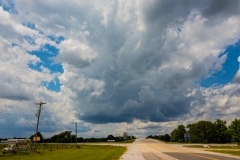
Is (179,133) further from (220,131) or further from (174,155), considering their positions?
(174,155)

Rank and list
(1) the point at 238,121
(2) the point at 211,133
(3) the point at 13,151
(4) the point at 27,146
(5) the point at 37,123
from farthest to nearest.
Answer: (2) the point at 211,133 → (1) the point at 238,121 → (5) the point at 37,123 → (4) the point at 27,146 → (3) the point at 13,151

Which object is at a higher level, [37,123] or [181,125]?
[181,125]

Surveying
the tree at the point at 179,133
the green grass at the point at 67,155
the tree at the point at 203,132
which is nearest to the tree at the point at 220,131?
the tree at the point at 203,132

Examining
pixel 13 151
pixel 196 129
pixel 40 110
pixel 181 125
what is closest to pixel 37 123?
pixel 40 110

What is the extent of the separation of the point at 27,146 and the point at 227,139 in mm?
101129

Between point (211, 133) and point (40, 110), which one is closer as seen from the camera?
point (40, 110)

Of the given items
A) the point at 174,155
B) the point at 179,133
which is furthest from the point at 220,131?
the point at 174,155

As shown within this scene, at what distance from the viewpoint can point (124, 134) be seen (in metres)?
105

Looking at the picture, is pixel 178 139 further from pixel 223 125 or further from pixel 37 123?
pixel 37 123

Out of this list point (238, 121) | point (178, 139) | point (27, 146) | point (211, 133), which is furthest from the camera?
point (178, 139)

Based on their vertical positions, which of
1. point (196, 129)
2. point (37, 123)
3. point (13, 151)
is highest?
point (196, 129)

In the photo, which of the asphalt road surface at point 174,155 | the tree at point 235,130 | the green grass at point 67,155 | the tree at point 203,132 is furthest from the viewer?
the tree at point 203,132

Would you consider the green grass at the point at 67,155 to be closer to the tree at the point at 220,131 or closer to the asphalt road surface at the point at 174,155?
the asphalt road surface at the point at 174,155

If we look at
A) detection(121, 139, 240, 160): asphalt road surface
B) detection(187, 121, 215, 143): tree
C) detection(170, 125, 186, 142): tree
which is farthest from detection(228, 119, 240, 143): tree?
detection(170, 125, 186, 142): tree
